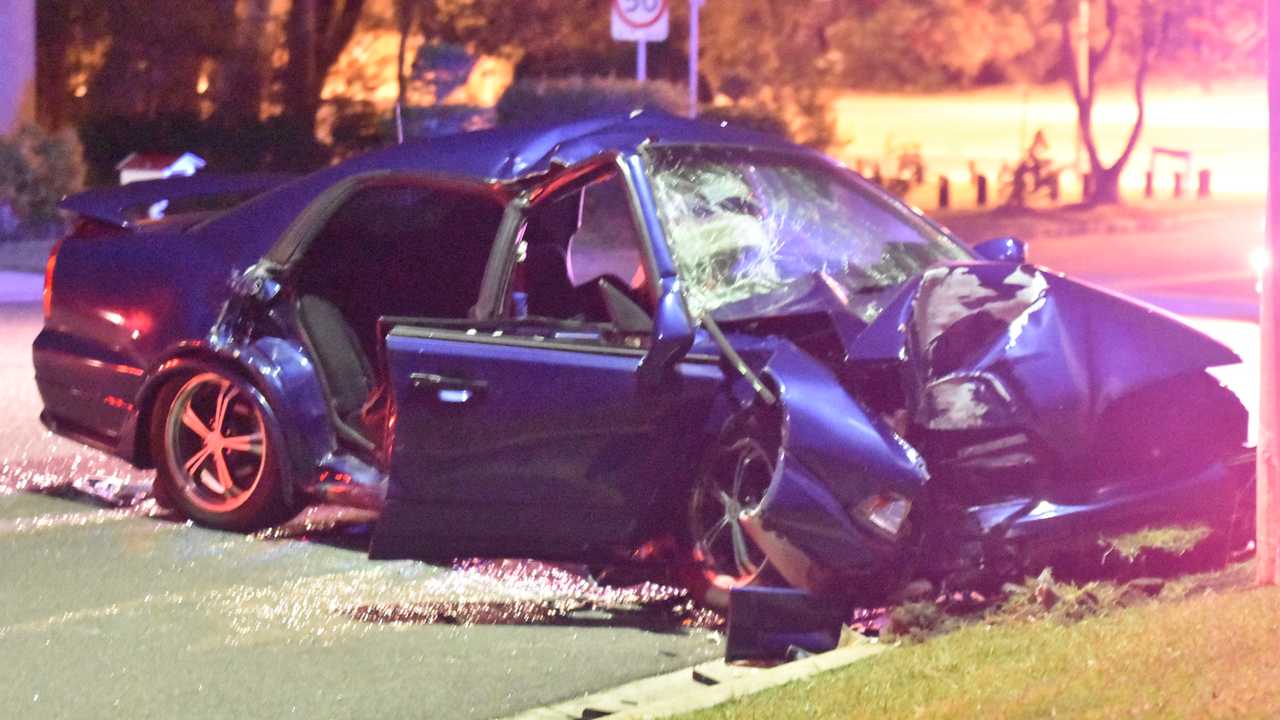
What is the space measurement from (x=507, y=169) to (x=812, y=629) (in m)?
2.04

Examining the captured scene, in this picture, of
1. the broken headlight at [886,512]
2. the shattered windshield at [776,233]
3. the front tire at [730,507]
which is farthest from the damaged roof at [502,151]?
the broken headlight at [886,512]

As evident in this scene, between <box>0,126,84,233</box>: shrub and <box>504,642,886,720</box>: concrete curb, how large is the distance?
52.3ft

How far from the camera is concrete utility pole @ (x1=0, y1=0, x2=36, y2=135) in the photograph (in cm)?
2294

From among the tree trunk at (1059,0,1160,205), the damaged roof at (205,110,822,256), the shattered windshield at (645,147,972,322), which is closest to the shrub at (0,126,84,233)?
the tree trunk at (1059,0,1160,205)

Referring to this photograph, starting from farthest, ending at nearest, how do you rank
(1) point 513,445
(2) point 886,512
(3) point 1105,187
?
1. (3) point 1105,187
2. (1) point 513,445
3. (2) point 886,512

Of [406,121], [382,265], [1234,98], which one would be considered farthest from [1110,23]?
[1234,98]

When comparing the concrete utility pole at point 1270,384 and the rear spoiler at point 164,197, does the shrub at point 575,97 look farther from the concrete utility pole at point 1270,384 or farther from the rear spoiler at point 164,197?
the concrete utility pole at point 1270,384

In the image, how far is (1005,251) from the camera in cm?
714

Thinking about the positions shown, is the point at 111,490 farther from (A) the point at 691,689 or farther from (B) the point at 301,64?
(B) the point at 301,64

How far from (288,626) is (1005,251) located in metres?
2.80

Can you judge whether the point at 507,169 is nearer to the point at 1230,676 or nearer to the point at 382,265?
the point at 382,265

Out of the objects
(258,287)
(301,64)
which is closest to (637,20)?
(258,287)

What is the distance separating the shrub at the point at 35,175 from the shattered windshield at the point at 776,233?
576 inches

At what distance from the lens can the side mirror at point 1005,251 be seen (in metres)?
7.07
